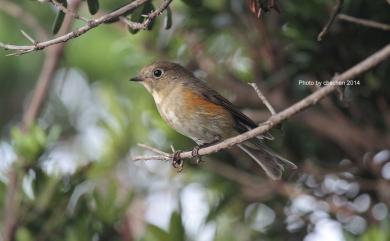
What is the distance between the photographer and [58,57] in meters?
5.27

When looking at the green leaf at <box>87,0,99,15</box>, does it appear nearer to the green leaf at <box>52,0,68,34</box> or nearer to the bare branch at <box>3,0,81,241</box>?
the green leaf at <box>52,0,68,34</box>

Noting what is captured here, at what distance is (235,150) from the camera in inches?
203

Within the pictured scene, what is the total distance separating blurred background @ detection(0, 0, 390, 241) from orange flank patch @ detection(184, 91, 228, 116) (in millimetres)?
446

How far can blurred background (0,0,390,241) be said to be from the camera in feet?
14.5

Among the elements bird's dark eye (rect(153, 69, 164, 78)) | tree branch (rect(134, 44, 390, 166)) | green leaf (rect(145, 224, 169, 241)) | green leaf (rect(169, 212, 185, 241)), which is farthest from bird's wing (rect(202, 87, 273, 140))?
tree branch (rect(134, 44, 390, 166))

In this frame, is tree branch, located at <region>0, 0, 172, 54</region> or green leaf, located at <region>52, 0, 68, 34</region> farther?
green leaf, located at <region>52, 0, 68, 34</region>

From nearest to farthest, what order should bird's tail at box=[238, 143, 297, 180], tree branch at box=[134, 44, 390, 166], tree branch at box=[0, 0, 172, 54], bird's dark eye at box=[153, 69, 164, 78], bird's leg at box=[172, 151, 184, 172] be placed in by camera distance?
tree branch at box=[134, 44, 390, 166]
tree branch at box=[0, 0, 172, 54]
bird's leg at box=[172, 151, 184, 172]
bird's tail at box=[238, 143, 297, 180]
bird's dark eye at box=[153, 69, 164, 78]

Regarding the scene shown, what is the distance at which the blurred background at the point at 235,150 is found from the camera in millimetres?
4422

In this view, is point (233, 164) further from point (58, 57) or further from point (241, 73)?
point (58, 57)

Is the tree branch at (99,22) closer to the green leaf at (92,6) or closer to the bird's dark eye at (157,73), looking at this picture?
the green leaf at (92,6)

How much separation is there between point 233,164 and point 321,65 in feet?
3.68

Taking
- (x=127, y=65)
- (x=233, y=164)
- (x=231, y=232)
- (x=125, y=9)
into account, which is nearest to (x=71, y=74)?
(x=127, y=65)

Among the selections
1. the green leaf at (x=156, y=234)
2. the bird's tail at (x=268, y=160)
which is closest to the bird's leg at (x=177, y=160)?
the green leaf at (x=156, y=234)

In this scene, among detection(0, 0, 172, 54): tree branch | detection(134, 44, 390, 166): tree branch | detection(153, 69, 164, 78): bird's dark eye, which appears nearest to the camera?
detection(134, 44, 390, 166): tree branch
